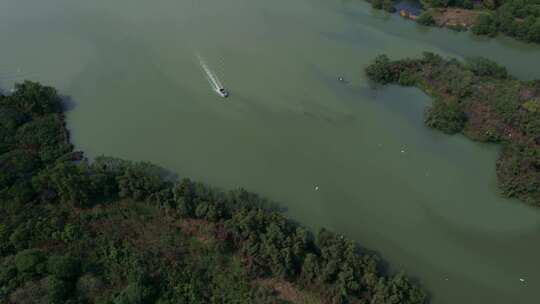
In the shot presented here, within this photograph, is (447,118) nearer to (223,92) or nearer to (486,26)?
(486,26)

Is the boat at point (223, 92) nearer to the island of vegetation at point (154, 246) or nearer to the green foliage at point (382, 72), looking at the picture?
the island of vegetation at point (154, 246)

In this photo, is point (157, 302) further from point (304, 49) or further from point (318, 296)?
point (304, 49)

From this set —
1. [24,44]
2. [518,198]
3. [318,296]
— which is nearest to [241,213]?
[318,296]

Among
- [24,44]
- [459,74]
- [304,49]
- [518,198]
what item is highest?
[24,44]

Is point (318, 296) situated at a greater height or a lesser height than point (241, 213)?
lesser

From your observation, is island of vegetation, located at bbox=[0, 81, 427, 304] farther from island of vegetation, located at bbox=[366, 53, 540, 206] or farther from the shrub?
the shrub

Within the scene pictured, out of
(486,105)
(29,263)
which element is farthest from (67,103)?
(486,105)
